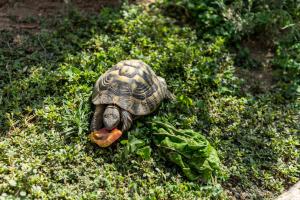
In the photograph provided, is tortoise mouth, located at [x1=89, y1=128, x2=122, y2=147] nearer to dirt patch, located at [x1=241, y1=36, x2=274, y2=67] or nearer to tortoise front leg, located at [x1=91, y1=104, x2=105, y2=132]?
tortoise front leg, located at [x1=91, y1=104, x2=105, y2=132]

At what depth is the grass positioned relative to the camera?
4375 mm

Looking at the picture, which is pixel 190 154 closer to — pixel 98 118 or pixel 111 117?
pixel 111 117

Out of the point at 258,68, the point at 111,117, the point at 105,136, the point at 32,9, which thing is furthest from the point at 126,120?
the point at 32,9

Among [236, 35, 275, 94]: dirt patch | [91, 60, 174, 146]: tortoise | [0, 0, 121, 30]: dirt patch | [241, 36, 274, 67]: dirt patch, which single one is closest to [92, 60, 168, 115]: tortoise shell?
[91, 60, 174, 146]: tortoise

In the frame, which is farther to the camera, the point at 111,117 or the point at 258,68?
the point at 258,68

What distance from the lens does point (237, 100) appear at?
18.6 feet

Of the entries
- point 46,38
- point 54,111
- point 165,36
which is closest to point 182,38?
point 165,36

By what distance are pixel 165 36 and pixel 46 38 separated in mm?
1794

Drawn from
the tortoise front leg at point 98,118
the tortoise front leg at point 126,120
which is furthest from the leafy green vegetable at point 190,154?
the tortoise front leg at point 98,118

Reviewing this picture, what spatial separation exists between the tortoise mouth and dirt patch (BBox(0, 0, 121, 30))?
2.36 metres

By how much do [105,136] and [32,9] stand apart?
9.57ft

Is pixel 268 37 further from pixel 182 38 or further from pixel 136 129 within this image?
pixel 136 129

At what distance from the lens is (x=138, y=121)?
4.97 metres

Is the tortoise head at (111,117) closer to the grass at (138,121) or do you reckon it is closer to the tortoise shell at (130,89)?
the tortoise shell at (130,89)
